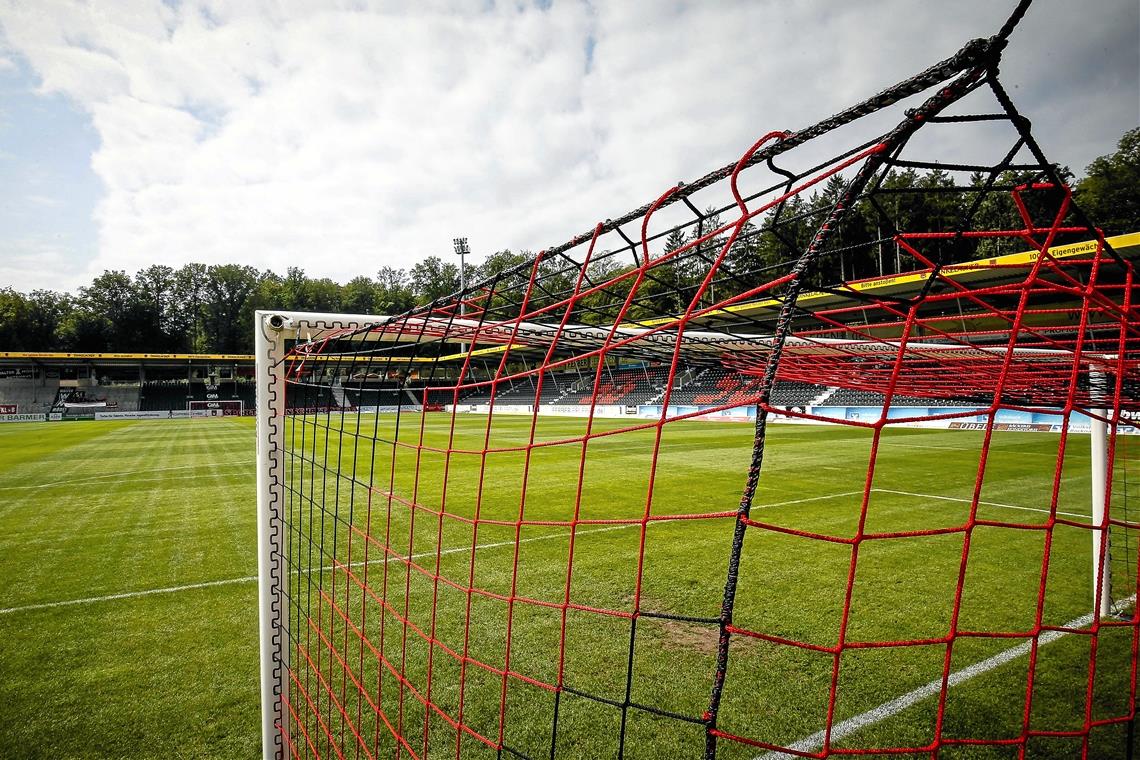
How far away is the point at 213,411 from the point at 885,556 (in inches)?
1677

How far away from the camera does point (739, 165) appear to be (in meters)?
1.11

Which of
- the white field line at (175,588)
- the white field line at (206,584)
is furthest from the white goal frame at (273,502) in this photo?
the white field line at (175,588)

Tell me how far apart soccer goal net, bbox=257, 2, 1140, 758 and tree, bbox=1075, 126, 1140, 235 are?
24.4 metres

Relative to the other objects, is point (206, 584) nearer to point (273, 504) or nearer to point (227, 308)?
point (273, 504)

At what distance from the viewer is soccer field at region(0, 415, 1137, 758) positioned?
257 centimetres

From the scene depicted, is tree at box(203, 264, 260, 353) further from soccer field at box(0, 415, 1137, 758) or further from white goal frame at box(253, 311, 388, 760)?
white goal frame at box(253, 311, 388, 760)

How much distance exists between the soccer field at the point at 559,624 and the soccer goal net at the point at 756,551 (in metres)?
0.02

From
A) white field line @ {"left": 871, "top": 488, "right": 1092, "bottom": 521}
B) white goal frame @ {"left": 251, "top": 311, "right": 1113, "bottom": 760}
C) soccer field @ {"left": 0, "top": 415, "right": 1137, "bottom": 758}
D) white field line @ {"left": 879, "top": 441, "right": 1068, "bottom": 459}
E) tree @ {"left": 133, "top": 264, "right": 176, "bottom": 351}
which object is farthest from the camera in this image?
tree @ {"left": 133, "top": 264, "right": 176, "bottom": 351}

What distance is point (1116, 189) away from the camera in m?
25.6

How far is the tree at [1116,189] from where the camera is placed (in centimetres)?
2273

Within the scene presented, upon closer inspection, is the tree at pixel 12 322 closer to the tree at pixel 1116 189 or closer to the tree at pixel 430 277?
the tree at pixel 430 277

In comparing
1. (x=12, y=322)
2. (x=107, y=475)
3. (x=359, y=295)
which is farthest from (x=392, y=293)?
(x=107, y=475)

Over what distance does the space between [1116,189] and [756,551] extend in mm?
31782

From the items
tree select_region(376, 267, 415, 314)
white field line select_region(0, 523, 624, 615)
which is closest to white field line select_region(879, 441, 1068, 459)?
→ white field line select_region(0, 523, 624, 615)
